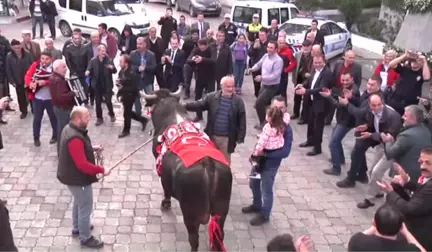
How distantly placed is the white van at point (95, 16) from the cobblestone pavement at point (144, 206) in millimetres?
10670

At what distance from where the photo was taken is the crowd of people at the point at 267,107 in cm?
510

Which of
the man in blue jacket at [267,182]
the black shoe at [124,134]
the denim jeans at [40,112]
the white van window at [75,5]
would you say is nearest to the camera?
the man in blue jacket at [267,182]

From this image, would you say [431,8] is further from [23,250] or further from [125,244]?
[23,250]

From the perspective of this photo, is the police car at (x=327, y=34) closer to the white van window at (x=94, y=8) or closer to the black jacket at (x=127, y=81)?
the white van window at (x=94, y=8)

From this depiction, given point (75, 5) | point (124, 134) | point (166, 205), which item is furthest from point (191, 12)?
point (166, 205)

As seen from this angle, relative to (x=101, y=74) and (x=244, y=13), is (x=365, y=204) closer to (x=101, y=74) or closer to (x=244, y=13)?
(x=101, y=74)

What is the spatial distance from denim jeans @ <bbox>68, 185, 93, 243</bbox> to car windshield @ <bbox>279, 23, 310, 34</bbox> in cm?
1179

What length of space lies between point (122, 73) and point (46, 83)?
4.94 feet

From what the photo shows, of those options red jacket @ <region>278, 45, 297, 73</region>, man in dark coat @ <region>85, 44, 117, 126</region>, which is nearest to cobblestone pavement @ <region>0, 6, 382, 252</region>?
man in dark coat @ <region>85, 44, 117, 126</region>

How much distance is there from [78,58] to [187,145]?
5514mm

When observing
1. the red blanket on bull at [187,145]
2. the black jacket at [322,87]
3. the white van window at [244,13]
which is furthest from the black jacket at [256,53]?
the white van window at [244,13]

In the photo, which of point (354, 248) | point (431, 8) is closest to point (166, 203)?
point (354, 248)

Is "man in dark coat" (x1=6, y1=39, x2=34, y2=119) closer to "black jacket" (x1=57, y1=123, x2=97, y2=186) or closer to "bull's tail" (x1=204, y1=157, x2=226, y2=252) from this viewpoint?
"black jacket" (x1=57, y1=123, x2=97, y2=186)

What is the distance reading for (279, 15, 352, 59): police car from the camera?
16395mm
